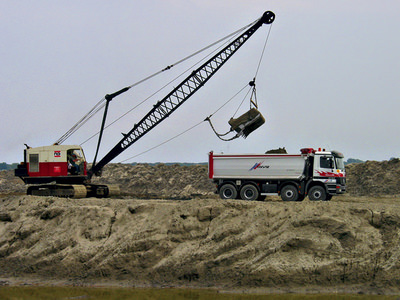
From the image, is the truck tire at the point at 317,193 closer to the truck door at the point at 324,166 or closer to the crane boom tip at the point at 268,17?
the truck door at the point at 324,166

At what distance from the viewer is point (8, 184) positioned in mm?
57844

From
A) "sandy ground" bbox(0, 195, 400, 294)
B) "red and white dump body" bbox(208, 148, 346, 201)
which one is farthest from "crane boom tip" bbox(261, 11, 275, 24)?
"sandy ground" bbox(0, 195, 400, 294)

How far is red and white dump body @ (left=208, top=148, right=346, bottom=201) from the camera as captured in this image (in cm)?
2703

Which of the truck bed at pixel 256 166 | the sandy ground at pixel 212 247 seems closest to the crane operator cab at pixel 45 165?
the sandy ground at pixel 212 247

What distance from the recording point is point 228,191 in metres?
→ 28.2

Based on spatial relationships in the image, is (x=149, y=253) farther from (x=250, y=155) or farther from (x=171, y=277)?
(x=250, y=155)

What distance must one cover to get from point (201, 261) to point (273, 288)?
301 centimetres

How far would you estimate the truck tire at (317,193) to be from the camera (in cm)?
2689

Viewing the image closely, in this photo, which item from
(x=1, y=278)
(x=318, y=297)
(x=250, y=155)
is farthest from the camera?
(x=250, y=155)

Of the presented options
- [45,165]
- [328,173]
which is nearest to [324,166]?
[328,173]

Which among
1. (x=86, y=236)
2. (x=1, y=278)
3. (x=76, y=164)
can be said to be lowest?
(x=1, y=278)

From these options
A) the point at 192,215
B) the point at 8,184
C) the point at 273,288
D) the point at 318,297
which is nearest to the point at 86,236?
the point at 192,215

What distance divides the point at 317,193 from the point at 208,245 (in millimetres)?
9468

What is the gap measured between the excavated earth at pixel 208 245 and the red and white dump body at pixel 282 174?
5572mm
